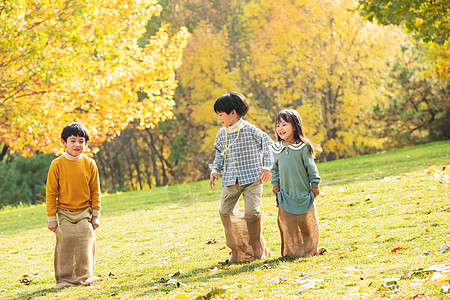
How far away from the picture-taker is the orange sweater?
5.40 m

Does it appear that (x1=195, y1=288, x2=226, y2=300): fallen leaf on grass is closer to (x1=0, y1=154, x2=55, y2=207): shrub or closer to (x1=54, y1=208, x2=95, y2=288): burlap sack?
(x1=54, y1=208, x2=95, y2=288): burlap sack

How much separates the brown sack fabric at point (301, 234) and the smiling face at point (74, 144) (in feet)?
6.70

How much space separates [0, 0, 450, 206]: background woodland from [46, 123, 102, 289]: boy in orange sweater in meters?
2.32

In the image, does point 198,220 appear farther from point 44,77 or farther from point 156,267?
point 44,77

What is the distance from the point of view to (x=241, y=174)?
18.1 feet

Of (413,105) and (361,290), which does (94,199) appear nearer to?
(361,290)

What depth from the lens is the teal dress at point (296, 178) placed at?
17.0 feet

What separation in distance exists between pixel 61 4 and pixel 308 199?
10.8m

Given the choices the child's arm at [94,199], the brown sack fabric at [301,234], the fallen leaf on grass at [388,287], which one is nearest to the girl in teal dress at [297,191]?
the brown sack fabric at [301,234]

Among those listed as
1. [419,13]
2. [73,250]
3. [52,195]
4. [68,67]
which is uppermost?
[419,13]

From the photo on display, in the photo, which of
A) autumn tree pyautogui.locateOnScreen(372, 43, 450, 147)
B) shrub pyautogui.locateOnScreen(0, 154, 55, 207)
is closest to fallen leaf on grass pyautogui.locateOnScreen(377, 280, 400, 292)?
autumn tree pyautogui.locateOnScreen(372, 43, 450, 147)

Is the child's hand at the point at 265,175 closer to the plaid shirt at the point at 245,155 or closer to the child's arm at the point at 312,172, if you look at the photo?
the plaid shirt at the point at 245,155

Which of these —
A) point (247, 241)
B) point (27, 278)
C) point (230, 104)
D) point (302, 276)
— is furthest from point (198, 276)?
point (27, 278)

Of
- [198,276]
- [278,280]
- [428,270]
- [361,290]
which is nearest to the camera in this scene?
[361,290]
